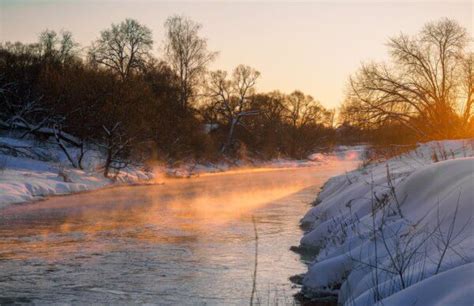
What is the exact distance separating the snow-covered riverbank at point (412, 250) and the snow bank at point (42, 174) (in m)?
12.1

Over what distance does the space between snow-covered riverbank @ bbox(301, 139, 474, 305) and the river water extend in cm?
81

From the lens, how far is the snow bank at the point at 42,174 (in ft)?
60.8

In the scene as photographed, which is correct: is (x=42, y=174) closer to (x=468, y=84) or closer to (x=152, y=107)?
(x=152, y=107)

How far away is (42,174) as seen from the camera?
2244 cm

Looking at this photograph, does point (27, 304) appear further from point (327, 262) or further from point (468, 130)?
point (468, 130)

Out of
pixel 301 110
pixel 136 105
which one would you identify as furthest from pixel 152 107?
pixel 301 110

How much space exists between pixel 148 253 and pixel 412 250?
5.24 meters

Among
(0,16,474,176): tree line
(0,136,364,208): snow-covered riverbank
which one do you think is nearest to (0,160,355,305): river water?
(0,136,364,208): snow-covered riverbank

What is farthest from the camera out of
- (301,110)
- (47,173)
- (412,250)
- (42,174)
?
(301,110)

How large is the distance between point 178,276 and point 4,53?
30.3m

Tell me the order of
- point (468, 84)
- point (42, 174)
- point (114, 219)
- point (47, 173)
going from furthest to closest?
point (468, 84), point (47, 173), point (42, 174), point (114, 219)

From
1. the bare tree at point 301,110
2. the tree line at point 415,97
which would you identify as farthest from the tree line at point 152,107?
the bare tree at point 301,110

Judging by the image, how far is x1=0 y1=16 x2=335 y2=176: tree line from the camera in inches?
1113

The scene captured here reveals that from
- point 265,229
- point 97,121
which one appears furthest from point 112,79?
point 265,229
